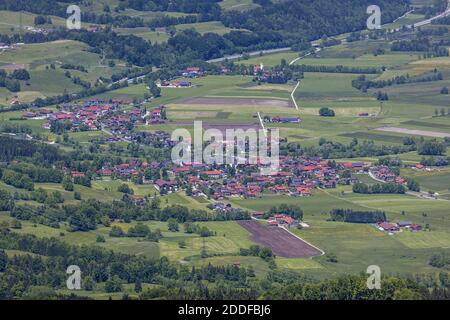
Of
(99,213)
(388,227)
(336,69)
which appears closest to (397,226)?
A: (388,227)

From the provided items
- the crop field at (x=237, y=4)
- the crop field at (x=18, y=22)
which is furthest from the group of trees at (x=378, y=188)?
the crop field at (x=237, y=4)

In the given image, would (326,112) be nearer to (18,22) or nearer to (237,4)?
(18,22)

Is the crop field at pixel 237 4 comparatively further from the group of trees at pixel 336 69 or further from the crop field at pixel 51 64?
the group of trees at pixel 336 69

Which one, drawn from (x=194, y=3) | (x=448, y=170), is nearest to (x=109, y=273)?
(x=448, y=170)

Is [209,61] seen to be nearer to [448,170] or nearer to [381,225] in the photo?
[448,170]

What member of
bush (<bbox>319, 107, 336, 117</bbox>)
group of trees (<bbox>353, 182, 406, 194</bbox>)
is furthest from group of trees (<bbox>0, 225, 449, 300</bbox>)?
bush (<bbox>319, 107, 336, 117</bbox>)
